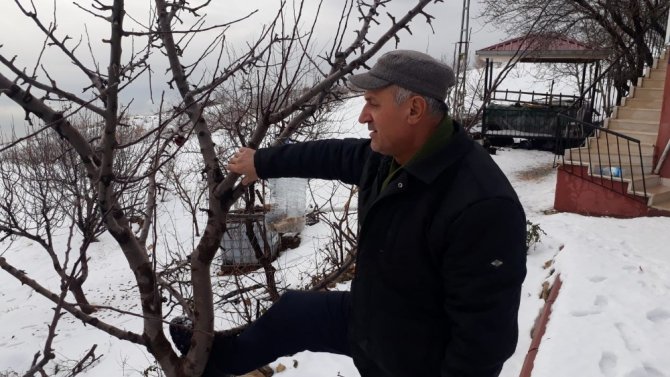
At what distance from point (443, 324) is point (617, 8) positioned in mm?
12304

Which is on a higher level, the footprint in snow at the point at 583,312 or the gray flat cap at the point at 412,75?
the gray flat cap at the point at 412,75

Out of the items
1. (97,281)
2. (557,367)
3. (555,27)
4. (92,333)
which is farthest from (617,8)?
(97,281)

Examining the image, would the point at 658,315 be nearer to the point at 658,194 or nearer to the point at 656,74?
the point at 658,194

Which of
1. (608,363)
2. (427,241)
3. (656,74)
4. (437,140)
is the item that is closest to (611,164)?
(656,74)

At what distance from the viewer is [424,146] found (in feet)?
5.30

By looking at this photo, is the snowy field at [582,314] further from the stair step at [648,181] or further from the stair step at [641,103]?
the stair step at [641,103]

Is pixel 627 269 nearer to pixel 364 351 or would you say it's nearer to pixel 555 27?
pixel 364 351

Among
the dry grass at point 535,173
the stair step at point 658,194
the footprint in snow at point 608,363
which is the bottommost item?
the footprint in snow at point 608,363

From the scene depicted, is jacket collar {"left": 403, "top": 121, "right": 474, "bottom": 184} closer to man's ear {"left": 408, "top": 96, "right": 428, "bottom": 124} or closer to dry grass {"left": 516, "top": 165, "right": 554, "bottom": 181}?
man's ear {"left": 408, "top": 96, "right": 428, "bottom": 124}

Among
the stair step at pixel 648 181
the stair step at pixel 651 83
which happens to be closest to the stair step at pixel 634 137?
the stair step at pixel 648 181

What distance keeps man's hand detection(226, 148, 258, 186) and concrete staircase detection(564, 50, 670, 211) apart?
6.39 meters

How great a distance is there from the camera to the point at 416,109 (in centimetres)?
162

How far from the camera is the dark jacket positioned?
1.43 m

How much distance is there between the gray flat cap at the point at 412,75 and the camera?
161 centimetres
